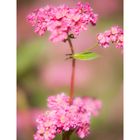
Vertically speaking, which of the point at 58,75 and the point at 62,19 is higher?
the point at 62,19

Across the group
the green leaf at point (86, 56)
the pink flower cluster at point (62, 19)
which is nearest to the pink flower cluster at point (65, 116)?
the green leaf at point (86, 56)

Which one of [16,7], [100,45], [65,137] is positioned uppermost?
[16,7]

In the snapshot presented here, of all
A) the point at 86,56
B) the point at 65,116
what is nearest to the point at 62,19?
the point at 86,56

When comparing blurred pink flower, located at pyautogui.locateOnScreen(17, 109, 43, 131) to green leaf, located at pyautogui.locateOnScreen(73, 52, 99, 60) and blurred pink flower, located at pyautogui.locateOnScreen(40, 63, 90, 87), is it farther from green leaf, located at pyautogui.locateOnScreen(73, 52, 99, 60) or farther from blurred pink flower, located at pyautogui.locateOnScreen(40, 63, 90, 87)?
green leaf, located at pyautogui.locateOnScreen(73, 52, 99, 60)

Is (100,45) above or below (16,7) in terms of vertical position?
below

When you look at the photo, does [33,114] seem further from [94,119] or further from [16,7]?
[16,7]

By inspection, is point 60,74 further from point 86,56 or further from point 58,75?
point 86,56
